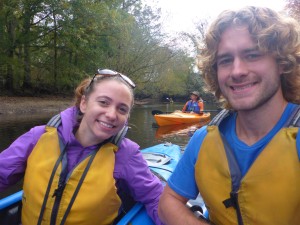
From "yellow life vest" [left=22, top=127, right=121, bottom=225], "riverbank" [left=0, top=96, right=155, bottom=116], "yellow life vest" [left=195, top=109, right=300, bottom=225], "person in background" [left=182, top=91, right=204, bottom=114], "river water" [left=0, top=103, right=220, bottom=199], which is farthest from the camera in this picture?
"riverbank" [left=0, top=96, right=155, bottom=116]

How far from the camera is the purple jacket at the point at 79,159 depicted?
188cm

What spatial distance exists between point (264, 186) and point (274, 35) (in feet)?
2.29

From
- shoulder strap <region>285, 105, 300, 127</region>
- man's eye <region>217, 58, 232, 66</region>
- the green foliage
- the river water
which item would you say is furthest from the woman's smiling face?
the green foliage

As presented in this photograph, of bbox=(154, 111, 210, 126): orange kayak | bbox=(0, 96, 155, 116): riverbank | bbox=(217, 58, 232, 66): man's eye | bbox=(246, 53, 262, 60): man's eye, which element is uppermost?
bbox=(246, 53, 262, 60): man's eye

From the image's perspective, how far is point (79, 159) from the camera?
74.8 inches

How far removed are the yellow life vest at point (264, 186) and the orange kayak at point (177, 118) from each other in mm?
8821

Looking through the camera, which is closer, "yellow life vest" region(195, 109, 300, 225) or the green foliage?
"yellow life vest" region(195, 109, 300, 225)

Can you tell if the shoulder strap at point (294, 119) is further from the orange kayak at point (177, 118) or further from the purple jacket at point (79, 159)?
the orange kayak at point (177, 118)

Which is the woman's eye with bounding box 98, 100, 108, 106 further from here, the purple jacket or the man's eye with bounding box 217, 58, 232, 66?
the man's eye with bounding box 217, 58, 232, 66

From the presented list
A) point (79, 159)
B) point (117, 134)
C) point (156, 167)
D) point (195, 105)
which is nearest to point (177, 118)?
point (195, 105)

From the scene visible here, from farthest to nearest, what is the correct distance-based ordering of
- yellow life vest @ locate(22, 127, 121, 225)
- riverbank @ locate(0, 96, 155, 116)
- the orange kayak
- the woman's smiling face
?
1. riverbank @ locate(0, 96, 155, 116)
2. the orange kayak
3. the woman's smiling face
4. yellow life vest @ locate(22, 127, 121, 225)

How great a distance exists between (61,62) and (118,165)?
16.1 meters

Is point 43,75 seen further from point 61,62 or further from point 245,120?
point 245,120

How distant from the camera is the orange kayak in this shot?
10351 mm
